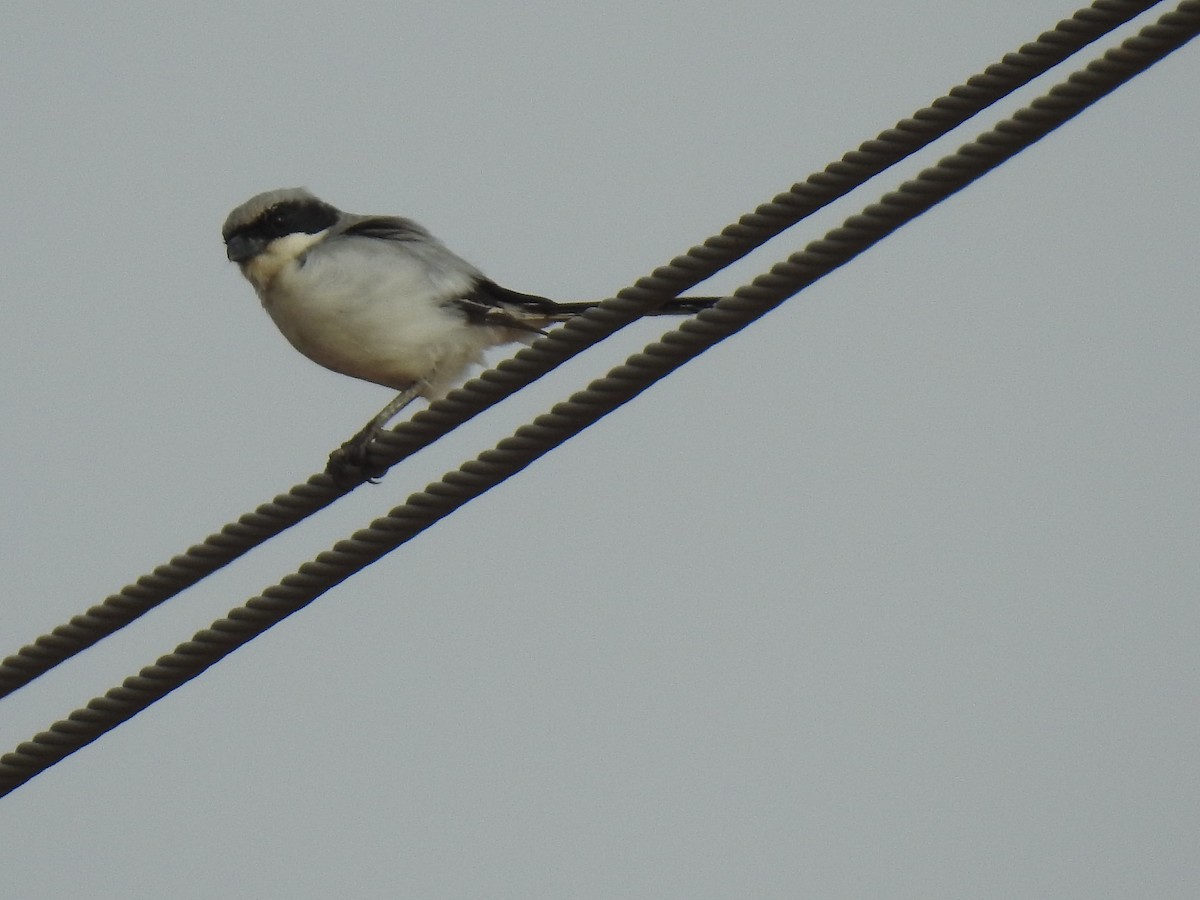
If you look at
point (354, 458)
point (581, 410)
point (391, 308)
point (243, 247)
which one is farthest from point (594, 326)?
point (243, 247)

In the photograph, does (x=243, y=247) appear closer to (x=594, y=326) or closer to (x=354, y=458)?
(x=354, y=458)

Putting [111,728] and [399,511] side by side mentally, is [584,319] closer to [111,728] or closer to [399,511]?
[399,511]

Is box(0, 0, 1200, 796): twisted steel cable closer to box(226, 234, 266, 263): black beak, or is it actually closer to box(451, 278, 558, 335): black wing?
box(451, 278, 558, 335): black wing

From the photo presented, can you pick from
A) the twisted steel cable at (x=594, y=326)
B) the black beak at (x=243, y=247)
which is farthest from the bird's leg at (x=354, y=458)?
the black beak at (x=243, y=247)

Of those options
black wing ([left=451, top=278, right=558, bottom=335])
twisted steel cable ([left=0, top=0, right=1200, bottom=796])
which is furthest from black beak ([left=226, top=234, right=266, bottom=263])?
twisted steel cable ([left=0, top=0, right=1200, bottom=796])

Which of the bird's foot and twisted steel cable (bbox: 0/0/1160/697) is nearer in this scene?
twisted steel cable (bbox: 0/0/1160/697)

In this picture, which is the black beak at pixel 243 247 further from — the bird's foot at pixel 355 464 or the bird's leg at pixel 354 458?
the bird's foot at pixel 355 464

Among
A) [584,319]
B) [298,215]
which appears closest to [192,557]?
[584,319]
